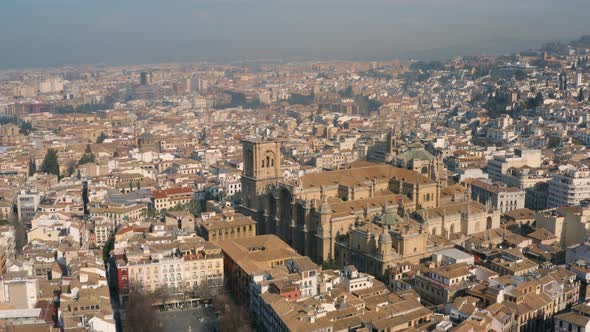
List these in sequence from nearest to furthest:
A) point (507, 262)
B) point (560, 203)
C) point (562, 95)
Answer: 1. point (507, 262)
2. point (560, 203)
3. point (562, 95)

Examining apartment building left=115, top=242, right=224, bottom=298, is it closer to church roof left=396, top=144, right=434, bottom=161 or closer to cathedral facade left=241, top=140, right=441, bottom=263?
cathedral facade left=241, top=140, right=441, bottom=263

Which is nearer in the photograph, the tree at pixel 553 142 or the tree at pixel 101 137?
the tree at pixel 553 142

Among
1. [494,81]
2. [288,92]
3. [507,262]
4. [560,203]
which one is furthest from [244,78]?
[507,262]

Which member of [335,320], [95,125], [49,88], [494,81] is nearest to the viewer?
[335,320]

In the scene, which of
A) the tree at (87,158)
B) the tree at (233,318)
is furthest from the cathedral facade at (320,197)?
the tree at (87,158)

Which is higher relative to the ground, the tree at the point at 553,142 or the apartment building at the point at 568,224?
the tree at the point at 553,142

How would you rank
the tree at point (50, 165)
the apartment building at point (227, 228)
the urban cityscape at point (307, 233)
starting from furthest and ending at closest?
1. the tree at point (50, 165)
2. the apartment building at point (227, 228)
3. the urban cityscape at point (307, 233)

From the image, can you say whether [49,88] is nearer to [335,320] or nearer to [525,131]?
[525,131]

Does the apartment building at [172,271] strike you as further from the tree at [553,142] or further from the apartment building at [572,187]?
the tree at [553,142]
